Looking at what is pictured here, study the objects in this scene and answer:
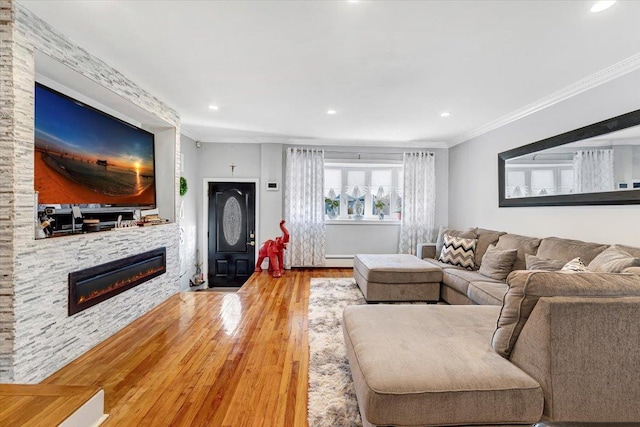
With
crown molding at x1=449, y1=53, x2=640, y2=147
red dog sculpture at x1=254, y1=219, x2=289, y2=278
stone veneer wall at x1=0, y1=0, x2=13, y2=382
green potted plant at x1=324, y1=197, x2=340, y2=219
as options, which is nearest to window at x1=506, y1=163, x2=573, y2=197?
crown molding at x1=449, y1=53, x2=640, y2=147

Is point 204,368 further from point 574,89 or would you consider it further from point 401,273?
point 574,89

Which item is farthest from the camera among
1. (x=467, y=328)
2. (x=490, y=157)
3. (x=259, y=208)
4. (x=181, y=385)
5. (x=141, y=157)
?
(x=259, y=208)

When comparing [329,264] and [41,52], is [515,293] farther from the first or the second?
[329,264]

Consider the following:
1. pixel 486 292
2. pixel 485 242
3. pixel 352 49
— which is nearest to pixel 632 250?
pixel 486 292

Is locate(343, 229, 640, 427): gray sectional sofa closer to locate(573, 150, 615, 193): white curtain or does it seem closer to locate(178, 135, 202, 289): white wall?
locate(573, 150, 615, 193): white curtain

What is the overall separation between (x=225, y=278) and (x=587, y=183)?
560 cm

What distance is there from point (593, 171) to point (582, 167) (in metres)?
0.12

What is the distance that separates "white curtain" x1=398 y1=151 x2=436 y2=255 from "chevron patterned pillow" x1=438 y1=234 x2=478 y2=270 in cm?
158

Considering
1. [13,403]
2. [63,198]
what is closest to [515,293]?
[13,403]

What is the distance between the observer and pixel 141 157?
3.54 meters

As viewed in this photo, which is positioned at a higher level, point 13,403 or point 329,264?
point 13,403

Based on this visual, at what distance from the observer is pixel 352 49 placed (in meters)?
2.42

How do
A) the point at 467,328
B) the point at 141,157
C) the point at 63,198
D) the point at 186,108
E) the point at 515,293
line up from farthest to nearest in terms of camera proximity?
1. the point at 186,108
2. the point at 141,157
3. the point at 63,198
4. the point at 467,328
5. the point at 515,293

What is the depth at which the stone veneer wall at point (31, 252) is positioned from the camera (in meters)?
1.86
